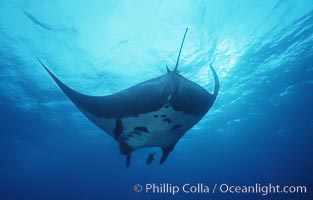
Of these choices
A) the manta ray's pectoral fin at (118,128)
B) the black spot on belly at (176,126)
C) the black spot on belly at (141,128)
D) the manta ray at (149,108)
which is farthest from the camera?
the black spot on belly at (176,126)

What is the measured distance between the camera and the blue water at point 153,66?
9.84m

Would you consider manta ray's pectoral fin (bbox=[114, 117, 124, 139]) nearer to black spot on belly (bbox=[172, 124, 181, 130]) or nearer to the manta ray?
the manta ray

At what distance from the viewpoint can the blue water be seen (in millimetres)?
9844

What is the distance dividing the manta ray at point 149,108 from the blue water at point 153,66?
18.8ft

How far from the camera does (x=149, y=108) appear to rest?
432cm

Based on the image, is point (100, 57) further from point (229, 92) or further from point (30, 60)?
point (229, 92)

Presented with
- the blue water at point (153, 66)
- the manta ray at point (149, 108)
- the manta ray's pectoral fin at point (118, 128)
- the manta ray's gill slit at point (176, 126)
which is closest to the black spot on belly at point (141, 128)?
the manta ray at point (149, 108)

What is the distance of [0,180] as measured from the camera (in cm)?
4644

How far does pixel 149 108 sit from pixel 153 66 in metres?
8.52

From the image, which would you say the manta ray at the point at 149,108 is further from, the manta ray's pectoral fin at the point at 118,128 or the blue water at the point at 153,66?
the blue water at the point at 153,66

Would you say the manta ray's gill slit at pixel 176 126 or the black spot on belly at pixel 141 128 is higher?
the manta ray's gill slit at pixel 176 126

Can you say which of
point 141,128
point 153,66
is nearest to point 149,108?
point 141,128

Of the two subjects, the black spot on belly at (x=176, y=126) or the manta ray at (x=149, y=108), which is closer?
A: the manta ray at (x=149, y=108)

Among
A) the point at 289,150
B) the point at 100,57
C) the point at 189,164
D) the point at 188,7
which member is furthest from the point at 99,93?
the point at 289,150
